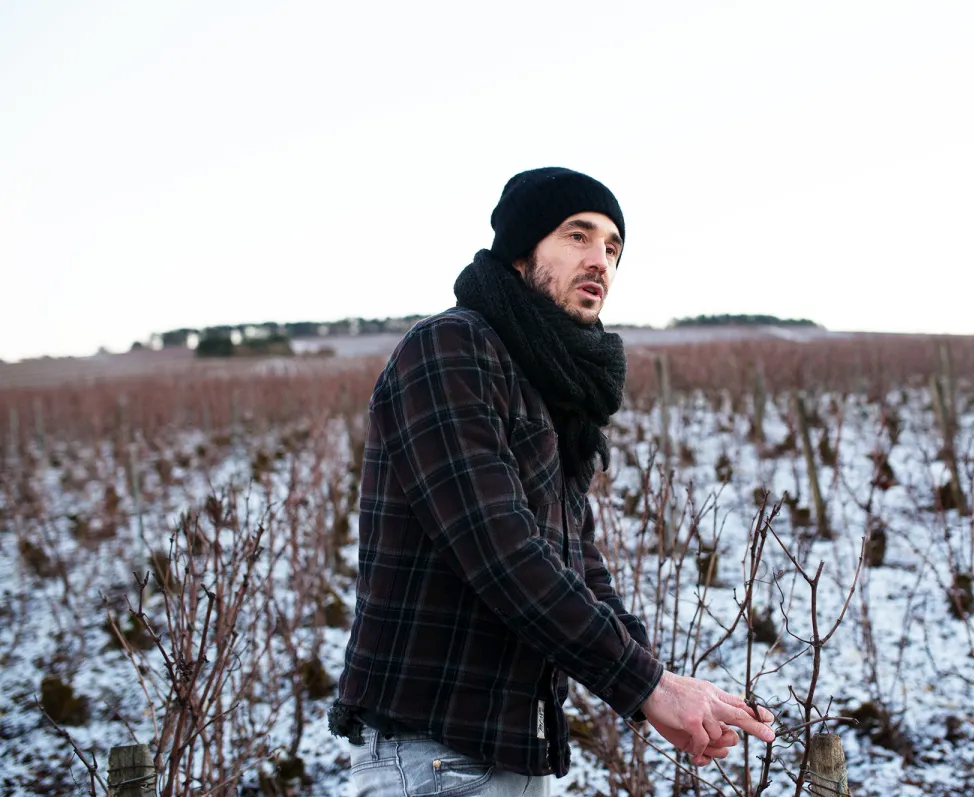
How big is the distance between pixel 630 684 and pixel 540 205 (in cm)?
91

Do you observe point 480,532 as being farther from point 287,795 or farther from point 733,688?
point 733,688

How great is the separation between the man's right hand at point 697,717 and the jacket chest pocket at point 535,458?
363mm

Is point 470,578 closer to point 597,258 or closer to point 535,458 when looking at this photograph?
point 535,458

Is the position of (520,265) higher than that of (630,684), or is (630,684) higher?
(520,265)

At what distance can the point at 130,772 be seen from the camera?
1807mm

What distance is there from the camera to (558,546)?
55.2 inches

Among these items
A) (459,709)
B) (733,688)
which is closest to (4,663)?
(733,688)

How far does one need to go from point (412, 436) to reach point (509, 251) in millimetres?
507

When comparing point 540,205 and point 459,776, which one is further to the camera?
point 540,205

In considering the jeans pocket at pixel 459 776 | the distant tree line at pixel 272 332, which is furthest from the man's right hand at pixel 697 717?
the distant tree line at pixel 272 332

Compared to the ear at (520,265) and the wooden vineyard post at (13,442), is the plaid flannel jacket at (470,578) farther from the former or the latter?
the wooden vineyard post at (13,442)

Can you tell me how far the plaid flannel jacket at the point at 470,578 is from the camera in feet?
3.87

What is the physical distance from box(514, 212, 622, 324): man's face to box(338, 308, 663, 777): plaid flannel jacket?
215 mm

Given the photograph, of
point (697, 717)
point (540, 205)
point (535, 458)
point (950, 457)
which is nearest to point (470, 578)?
point (535, 458)
